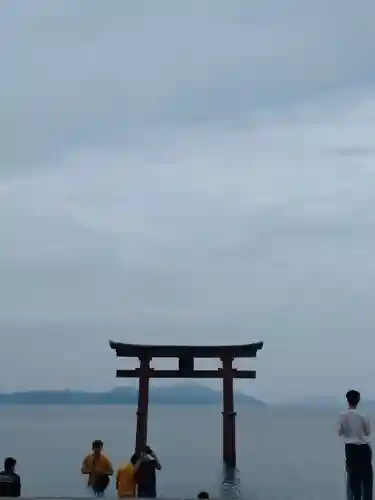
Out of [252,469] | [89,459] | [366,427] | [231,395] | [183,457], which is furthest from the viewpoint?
[183,457]

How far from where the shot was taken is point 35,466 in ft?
180

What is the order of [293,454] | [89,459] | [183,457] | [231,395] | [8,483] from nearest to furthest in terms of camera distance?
[8,483], [89,459], [231,395], [183,457], [293,454]

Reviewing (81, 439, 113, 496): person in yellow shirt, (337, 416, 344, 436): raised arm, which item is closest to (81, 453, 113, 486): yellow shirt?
(81, 439, 113, 496): person in yellow shirt

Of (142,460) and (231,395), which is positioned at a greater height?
(231,395)

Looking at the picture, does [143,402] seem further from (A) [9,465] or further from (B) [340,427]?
(B) [340,427]

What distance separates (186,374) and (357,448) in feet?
Result: 21.6

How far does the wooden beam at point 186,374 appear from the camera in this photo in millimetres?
15875

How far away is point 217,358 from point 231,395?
0.70m

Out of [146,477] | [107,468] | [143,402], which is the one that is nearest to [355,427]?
[146,477]

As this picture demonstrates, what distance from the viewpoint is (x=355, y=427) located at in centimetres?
1004

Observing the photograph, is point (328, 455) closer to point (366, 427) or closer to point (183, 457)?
point (183, 457)

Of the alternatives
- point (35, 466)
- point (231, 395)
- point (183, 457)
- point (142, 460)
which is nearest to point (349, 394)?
point (142, 460)

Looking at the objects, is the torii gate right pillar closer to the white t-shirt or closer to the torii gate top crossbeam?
the torii gate top crossbeam

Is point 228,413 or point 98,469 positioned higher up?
point 228,413
